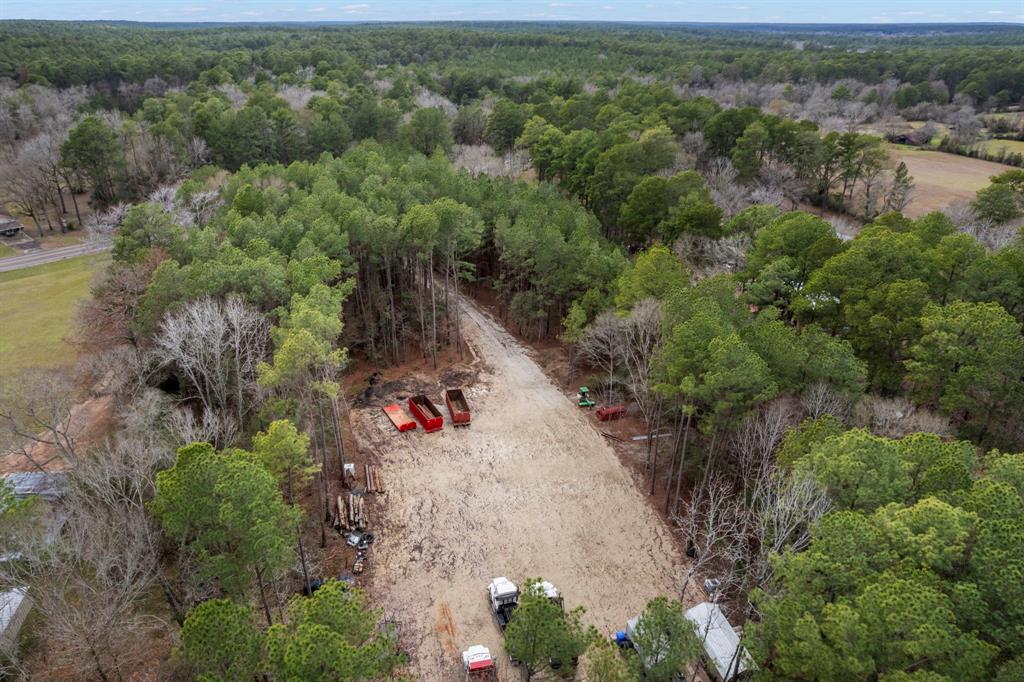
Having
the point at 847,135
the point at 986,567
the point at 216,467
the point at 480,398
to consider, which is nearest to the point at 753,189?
the point at 847,135

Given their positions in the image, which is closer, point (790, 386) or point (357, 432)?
point (790, 386)

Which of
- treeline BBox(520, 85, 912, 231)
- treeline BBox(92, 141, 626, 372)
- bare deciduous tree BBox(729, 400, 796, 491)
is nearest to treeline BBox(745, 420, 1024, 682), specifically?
bare deciduous tree BBox(729, 400, 796, 491)

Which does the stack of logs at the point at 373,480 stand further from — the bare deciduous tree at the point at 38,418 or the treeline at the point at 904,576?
the treeline at the point at 904,576

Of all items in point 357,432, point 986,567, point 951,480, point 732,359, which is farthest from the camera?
point 357,432

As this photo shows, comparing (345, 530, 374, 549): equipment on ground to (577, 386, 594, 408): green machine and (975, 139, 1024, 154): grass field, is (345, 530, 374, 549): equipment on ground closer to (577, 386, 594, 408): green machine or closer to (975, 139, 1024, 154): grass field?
(577, 386, 594, 408): green machine

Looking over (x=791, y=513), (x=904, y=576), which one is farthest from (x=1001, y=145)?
(x=904, y=576)

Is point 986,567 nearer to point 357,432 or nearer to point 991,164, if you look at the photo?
point 357,432

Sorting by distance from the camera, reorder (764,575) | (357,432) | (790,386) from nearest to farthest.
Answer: (764,575) < (790,386) < (357,432)
